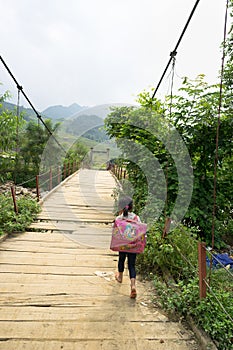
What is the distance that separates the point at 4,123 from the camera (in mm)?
6812

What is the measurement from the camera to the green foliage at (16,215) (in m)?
2.84

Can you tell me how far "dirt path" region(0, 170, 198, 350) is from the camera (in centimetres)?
127

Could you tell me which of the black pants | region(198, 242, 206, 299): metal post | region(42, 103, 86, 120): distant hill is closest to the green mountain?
region(42, 103, 86, 120): distant hill

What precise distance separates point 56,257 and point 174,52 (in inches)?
101

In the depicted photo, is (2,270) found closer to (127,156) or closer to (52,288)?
(52,288)

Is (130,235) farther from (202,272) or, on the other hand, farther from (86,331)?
(86,331)

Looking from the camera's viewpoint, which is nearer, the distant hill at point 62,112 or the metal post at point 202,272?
the metal post at point 202,272

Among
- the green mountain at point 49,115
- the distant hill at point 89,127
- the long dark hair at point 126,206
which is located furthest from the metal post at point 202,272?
the green mountain at point 49,115

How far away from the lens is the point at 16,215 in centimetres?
318

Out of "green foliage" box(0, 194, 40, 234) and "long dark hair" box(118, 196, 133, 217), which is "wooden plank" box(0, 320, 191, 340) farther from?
"green foliage" box(0, 194, 40, 234)

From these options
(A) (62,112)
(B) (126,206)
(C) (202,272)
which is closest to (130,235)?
(B) (126,206)

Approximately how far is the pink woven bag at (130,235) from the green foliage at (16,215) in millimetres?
1565

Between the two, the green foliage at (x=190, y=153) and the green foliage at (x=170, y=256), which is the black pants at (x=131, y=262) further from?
the green foliage at (x=190, y=153)

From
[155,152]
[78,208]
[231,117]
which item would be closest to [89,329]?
[155,152]
